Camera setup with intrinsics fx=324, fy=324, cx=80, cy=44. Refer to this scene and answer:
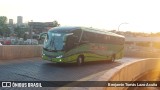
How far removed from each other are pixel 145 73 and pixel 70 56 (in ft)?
19.0

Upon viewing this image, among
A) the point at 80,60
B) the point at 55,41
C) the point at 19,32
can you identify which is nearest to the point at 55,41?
the point at 55,41

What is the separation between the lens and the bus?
70.9 ft

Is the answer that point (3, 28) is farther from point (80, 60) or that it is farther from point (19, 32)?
point (80, 60)

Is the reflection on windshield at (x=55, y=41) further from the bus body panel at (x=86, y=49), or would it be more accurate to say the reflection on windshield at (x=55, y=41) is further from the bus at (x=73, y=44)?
the bus body panel at (x=86, y=49)

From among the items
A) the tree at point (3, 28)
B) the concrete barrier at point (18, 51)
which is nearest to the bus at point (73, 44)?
the concrete barrier at point (18, 51)

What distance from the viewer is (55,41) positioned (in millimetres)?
21922

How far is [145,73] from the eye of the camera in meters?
23.6

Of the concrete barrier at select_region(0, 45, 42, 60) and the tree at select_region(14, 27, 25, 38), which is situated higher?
the concrete barrier at select_region(0, 45, 42, 60)

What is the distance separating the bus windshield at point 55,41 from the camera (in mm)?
21594

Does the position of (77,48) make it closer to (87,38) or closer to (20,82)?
(87,38)

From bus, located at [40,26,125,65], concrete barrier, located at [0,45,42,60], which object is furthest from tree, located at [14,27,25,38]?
bus, located at [40,26,125,65]

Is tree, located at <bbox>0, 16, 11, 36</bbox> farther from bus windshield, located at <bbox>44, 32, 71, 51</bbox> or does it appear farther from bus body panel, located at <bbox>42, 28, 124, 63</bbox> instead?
bus windshield, located at <bbox>44, 32, 71, 51</bbox>

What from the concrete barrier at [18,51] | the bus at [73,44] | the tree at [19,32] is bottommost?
the tree at [19,32]

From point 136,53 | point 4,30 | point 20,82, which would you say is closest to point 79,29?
point 20,82
